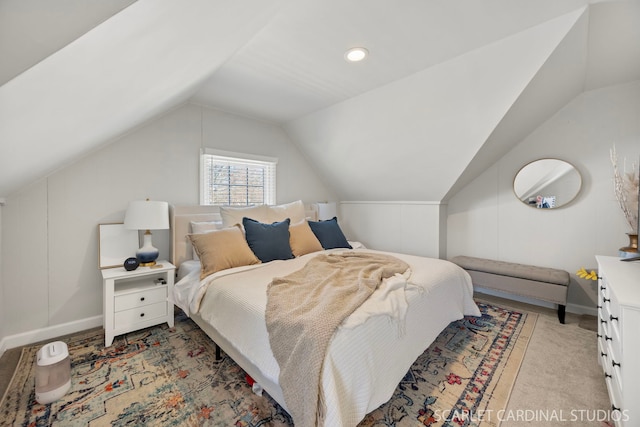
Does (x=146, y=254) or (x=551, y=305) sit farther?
(x=551, y=305)

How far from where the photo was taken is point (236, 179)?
3.55m

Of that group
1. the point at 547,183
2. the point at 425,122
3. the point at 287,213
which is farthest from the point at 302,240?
the point at 547,183

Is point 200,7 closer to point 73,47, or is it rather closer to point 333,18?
point 73,47

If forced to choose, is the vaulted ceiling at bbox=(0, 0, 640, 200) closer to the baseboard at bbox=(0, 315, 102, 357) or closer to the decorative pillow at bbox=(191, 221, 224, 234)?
the decorative pillow at bbox=(191, 221, 224, 234)

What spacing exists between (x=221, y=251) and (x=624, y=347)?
8.22 feet

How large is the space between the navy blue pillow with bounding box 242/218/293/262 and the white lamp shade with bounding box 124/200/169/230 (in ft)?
2.48

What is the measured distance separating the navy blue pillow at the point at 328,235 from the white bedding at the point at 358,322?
793 mm

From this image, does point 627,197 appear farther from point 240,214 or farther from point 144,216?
point 144,216

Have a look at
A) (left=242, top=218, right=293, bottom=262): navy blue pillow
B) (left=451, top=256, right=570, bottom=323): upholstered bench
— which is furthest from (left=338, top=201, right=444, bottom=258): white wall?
(left=242, top=218, right=293, bottom=262): navy blue pillow

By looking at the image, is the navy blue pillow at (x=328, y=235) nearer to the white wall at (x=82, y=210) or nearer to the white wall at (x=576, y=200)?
the white wall at (x=82, y=210)

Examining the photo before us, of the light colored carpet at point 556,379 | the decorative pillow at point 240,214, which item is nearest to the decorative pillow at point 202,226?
the decorative pillow at point 240,214

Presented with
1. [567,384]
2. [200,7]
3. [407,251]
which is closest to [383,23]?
[200,7]

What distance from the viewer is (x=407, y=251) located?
13.2 ft

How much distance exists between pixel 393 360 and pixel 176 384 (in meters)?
1.42
